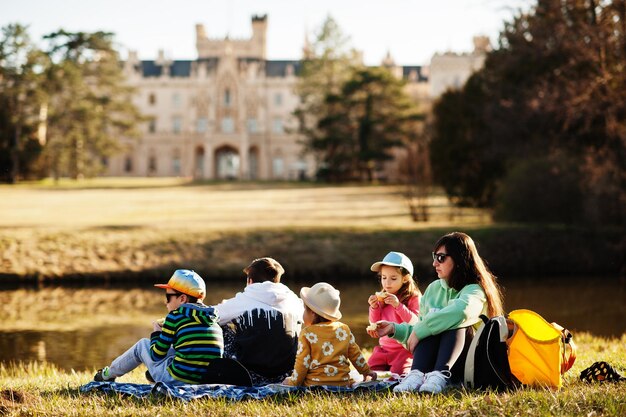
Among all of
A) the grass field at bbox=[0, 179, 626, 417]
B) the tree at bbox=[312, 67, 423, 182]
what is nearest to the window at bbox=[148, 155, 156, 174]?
the tree at bbox=[312, 67, 423, 182]

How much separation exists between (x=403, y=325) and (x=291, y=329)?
817mm

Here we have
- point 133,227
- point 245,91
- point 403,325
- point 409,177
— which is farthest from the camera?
point 245,91

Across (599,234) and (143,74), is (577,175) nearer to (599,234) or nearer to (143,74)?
(599,234)

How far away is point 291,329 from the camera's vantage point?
5.82 m

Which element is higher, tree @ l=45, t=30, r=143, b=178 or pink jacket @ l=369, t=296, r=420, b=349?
tree @ l=45, t=30, r=143, b=178

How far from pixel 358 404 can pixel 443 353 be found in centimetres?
79

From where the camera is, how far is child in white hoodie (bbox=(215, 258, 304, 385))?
18.6 ft

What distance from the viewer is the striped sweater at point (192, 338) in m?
5.36

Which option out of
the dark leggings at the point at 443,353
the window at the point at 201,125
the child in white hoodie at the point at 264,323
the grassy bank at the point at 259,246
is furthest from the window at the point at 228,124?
the dark leggings at the point at 443,353

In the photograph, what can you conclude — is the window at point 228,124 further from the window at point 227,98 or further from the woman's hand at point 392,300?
the woman's hand at point 392,300

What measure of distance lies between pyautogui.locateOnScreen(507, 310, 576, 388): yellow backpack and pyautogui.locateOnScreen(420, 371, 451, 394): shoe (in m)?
0.42

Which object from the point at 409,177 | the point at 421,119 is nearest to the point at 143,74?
the point at 421,119

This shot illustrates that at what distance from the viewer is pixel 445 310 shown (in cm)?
520

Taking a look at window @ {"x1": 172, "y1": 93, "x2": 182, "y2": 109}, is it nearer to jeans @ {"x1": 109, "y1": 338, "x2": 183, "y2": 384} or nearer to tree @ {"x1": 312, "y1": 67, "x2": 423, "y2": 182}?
tree @ {"x1": 312, "y1": 67, "x2": 423, "y2": 182}
